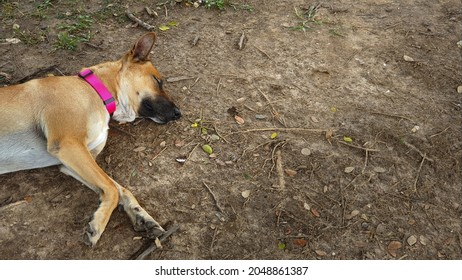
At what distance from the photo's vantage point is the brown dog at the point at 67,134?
3.23 meters

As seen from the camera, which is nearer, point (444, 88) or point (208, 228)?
point (208, 228)

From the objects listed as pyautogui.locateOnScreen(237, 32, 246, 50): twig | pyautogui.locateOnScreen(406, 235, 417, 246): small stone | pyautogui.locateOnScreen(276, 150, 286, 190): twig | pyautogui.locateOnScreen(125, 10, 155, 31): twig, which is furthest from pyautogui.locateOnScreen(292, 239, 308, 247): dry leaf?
pyautogui.locateOnScreen(125, 10, 155, 31): twig

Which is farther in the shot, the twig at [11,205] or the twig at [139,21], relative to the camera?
the twig at [139,21]

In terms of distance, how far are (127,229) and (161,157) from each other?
31.0 inches

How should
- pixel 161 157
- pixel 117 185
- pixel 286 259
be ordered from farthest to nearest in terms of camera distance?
pixel 161 157
pixel 117 185
pixel 286 259

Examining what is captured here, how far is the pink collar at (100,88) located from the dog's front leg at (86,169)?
567mm

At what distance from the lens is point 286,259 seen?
10.0ft

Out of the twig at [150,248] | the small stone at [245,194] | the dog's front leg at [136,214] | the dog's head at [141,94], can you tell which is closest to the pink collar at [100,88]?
the dog's head at [141,94]

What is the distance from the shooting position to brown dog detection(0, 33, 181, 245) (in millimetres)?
3234

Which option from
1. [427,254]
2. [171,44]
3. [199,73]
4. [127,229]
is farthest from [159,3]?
[427,254]

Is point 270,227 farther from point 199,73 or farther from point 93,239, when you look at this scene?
point 199,73

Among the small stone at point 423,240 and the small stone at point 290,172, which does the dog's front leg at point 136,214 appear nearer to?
the small stone at point 290,172

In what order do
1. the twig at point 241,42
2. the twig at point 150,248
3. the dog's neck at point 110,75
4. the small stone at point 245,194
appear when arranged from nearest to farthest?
the twig at point 150,248
the small stone at point 245,194
the dog's neck at point 110,75
the twig at point 241,42

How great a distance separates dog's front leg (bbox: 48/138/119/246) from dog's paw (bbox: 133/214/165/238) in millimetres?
219
